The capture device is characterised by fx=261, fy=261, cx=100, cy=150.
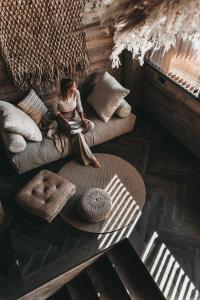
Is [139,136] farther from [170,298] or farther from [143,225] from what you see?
[170,298]

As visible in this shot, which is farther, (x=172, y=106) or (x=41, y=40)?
(x=172, y=106)

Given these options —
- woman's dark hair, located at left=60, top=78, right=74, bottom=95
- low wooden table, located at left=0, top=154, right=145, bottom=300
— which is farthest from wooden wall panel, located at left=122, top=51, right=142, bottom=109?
low wooden table, located at left=0, top=154, right=145, bottom=300

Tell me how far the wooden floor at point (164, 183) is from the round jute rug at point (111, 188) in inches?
4.5

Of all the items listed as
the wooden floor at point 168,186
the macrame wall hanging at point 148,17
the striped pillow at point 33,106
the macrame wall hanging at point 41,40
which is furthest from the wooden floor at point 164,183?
the macrame wall hanging at point 148,17

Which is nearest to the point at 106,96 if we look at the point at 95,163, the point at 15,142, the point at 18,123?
the point at 95,163

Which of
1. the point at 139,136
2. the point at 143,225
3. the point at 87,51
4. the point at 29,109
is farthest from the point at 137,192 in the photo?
the point at 87,51

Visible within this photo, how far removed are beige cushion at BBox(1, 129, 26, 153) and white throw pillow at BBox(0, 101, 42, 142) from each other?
0.05m

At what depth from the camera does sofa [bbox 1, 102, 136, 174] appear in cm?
313

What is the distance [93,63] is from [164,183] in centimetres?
199

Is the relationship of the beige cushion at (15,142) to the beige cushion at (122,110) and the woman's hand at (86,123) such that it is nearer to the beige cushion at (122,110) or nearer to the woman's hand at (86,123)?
the woman's hand at (86,123)

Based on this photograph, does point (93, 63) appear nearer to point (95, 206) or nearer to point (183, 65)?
point (183, 65)

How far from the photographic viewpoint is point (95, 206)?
2.77 metres

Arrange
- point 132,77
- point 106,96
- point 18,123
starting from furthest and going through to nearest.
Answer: point 132,77, point 106,96, point 18,123

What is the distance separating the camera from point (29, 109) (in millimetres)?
3299
